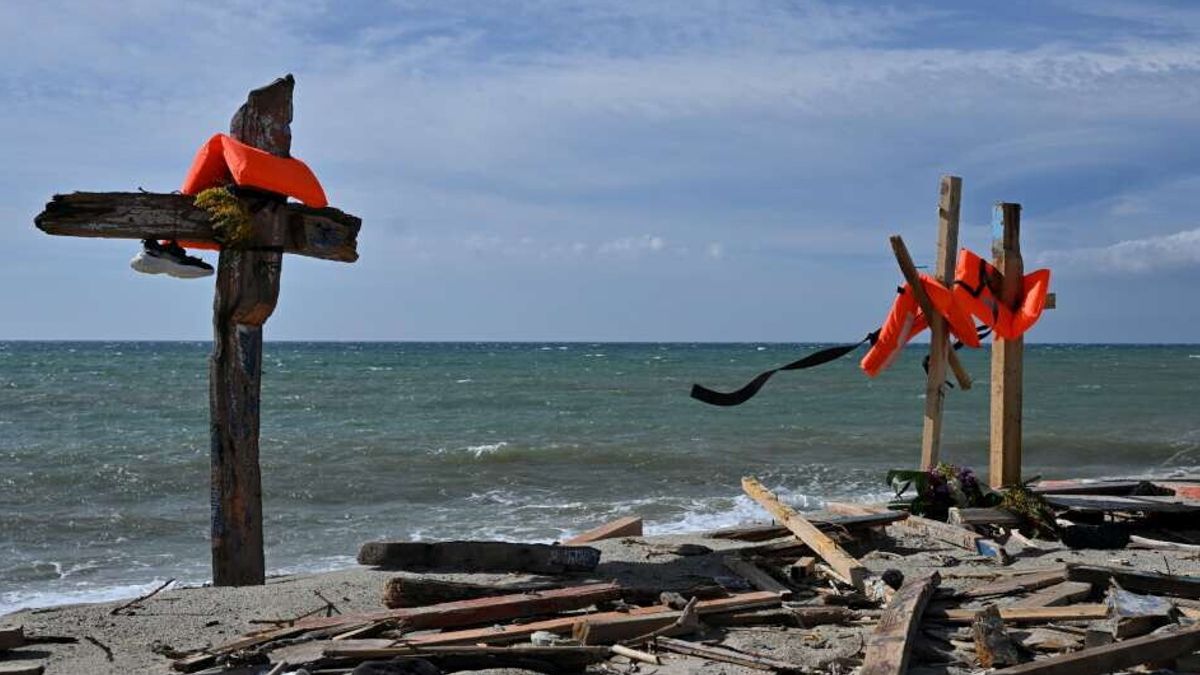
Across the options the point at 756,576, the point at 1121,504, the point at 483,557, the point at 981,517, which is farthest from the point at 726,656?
the point at 1121,504

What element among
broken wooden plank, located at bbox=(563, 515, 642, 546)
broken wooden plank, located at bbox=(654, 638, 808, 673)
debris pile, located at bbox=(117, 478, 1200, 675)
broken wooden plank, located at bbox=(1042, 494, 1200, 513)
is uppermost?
broken wooden plank, located at bbox=(1042, 494, 1200, 513)

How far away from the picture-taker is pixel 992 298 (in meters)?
10.3

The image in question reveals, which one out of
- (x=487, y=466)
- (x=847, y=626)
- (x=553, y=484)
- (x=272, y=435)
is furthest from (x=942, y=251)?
(x=272, y=435)

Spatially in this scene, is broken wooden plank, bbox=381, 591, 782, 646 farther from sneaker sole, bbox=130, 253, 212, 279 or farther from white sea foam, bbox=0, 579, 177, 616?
white sea foam, bbox=0, 579, 177, 616

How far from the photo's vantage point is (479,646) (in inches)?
228

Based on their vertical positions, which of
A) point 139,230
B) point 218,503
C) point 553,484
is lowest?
point 553,484

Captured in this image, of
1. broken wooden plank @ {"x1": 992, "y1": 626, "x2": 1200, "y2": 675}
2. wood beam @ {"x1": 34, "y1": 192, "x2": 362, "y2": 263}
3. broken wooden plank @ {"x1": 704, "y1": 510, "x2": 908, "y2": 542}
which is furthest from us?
broken wooden plank @ {"x1": 704, "y1": 510, "x2": 908, "y2": 542}

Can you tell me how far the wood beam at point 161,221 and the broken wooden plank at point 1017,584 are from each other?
4.86 meters

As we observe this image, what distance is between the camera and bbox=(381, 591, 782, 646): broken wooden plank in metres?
5.90

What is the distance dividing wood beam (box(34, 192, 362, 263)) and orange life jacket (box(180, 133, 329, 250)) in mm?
138

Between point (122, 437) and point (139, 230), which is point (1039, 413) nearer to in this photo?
point (122, 437)

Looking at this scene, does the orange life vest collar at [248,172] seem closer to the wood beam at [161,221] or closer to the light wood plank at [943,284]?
the wood beam at [161,221]

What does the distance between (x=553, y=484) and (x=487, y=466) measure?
262 cm

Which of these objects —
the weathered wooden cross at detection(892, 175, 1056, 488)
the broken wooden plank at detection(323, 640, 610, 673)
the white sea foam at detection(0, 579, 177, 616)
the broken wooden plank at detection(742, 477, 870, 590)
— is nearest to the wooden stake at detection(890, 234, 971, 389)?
the weathered wooden cross at detection(892, 175, 1056, 488)
